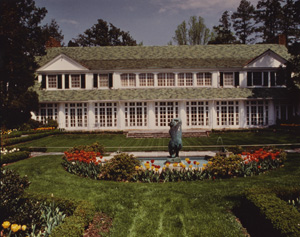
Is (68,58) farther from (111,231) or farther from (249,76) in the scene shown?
(111,231)

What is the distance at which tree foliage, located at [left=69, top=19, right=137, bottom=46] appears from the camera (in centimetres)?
5466

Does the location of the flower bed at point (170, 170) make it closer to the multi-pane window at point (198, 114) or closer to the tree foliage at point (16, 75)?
the multi-pane window at point (198, 114)

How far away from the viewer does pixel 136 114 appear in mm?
30969

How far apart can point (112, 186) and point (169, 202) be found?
2.65 meters

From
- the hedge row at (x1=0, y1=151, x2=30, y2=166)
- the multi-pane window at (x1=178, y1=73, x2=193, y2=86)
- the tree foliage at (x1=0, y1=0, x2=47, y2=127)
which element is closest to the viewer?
the hedge row at (x1=0, y1=151, x2=30, y2=166)

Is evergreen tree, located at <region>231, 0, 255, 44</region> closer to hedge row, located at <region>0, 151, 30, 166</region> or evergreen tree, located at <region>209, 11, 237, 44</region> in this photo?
evergreen tree, located at <region>209, 11, 237, 44</region>

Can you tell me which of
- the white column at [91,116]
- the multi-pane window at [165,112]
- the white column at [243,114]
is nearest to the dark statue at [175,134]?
the multi-pane window at [165,112]

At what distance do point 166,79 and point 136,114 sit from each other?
18.4 ft

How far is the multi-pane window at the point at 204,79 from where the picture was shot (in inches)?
1265

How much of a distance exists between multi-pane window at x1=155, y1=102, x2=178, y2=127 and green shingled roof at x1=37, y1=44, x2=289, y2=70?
465 centimetres

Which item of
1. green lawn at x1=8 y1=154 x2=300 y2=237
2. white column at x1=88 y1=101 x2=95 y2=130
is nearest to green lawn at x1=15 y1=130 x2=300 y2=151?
white column at x1=88 y1=101 x2=95 y2=130

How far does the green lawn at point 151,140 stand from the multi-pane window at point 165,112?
218 inches

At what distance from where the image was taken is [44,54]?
114 ft

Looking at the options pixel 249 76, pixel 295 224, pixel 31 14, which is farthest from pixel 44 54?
pixel 295 224
